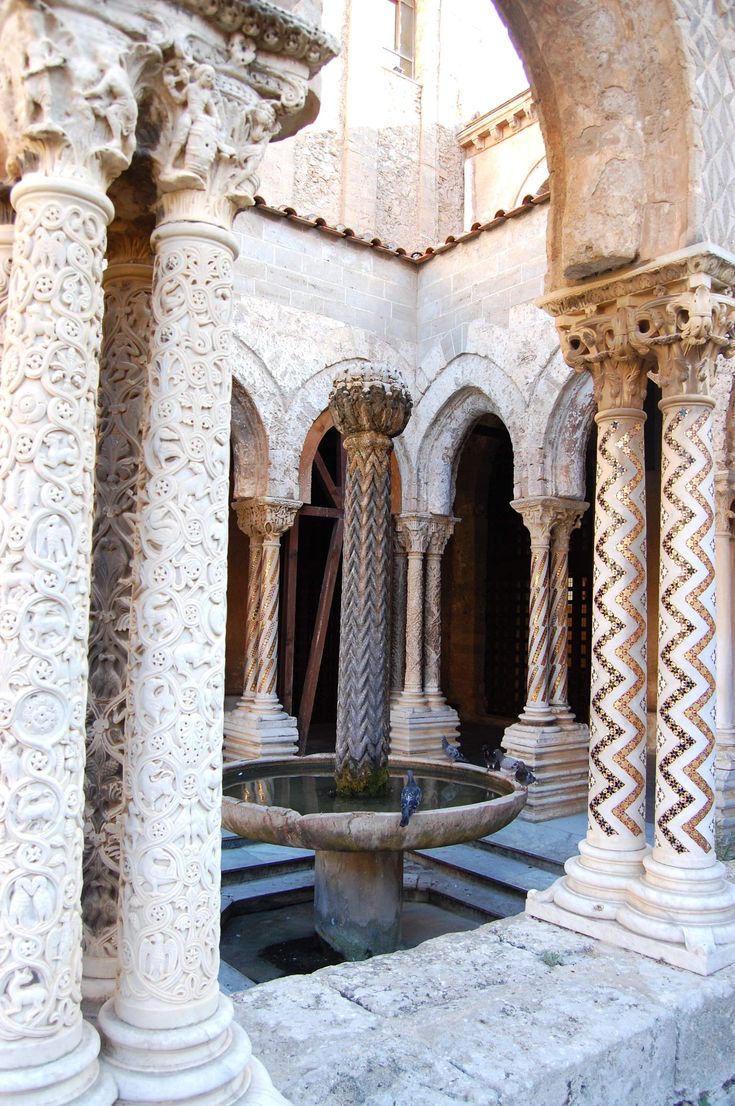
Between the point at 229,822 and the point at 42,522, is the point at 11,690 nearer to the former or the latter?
the point at 42,522

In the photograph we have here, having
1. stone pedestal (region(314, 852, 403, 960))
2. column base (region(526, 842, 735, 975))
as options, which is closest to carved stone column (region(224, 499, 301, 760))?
stone pedestal (region(314, 852, 403, 960))

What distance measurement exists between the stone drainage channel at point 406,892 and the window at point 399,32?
10427mm

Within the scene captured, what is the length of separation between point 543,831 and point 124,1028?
217 inches

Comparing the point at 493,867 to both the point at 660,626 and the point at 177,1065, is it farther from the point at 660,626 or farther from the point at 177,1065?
the point at 177,1065

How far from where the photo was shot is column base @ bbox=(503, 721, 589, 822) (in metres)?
7.38

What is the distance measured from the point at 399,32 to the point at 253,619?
28.9ft

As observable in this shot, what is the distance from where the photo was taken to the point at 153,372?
6.84 ft

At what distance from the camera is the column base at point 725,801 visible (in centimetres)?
609

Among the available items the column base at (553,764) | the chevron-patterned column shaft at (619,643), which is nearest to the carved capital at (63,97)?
the chevron-patterned column shaft at (619,643)

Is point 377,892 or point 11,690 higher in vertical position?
point 11,690

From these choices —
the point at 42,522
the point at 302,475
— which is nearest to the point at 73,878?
the point at 42,522

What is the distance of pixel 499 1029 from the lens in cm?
257

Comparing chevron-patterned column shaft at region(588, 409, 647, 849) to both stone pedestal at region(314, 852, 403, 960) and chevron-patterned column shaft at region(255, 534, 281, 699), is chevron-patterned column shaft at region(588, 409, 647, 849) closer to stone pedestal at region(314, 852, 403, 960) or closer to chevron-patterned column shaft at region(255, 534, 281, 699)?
stone pedestal at region(314, 852, 403, 960)

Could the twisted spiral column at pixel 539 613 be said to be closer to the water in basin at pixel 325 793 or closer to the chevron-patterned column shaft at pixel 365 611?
the water in basin at pixel 325 793
